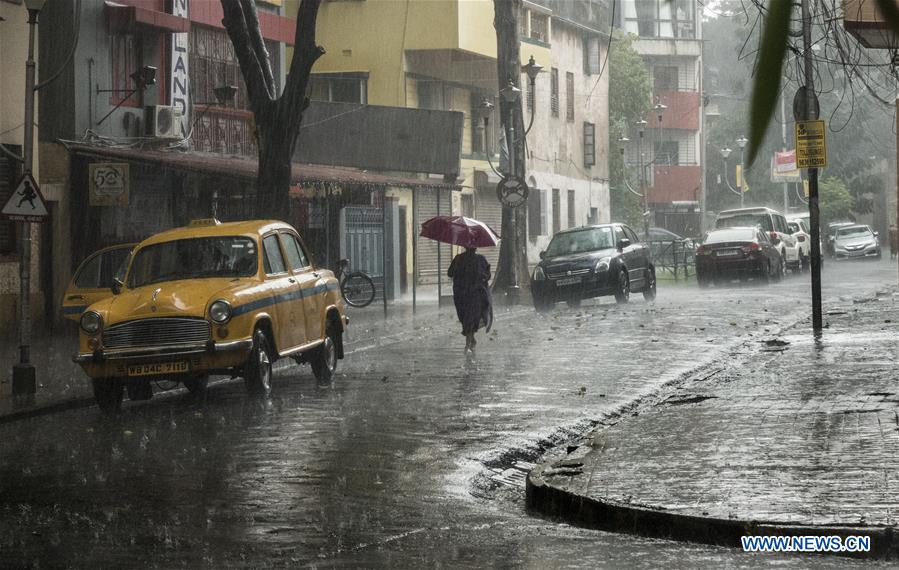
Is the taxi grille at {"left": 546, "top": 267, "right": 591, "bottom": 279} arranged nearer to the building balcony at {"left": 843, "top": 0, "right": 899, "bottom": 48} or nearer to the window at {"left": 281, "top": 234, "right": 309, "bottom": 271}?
the window at {"left": 281, "top": 234, "right": 309, "bottom": 271}

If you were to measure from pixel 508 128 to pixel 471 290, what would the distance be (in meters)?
15.5

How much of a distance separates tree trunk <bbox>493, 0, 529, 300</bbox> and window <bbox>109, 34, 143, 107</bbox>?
30.0ft

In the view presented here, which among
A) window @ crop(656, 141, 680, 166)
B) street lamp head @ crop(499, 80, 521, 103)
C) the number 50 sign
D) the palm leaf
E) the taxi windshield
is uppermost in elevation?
window @ crop(656, 141, 680, 166)

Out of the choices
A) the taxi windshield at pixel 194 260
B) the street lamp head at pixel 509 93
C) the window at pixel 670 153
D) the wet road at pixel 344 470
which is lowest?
the wet road at pixel 344 470

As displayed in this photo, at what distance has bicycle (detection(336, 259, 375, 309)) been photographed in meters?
33.5

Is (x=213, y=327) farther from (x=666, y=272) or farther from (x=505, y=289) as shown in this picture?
(x=666, y=272)

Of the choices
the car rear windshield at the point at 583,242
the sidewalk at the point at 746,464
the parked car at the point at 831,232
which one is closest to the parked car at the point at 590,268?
the car rear windshield at the point at 583,242

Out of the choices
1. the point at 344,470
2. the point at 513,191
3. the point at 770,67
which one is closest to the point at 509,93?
the point at 513,191

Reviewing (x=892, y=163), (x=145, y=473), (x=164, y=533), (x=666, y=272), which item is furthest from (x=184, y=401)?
(x=892, y=163)

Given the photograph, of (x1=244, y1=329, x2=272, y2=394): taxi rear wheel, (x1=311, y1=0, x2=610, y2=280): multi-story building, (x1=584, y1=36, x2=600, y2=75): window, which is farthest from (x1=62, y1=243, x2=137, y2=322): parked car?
(x1=584, y1=36, x2=600, y2=75): window

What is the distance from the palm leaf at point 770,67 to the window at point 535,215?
173ft

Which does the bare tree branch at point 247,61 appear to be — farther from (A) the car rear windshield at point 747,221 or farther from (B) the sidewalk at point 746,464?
(A) the car rear windshield at point 747,221

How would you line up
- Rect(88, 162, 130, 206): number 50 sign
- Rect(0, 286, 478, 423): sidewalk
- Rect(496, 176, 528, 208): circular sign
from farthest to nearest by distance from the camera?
Rect(496, 176, 528, 208): circular sign
Rect(88, 162, 130, 206): number 50 sign
Rect(0, 286, 478, 423): sidewalk

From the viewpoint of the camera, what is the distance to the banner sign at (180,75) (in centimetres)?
3014
